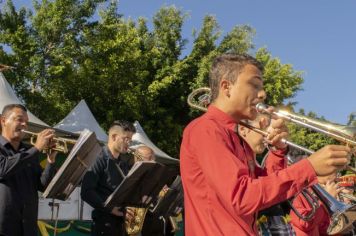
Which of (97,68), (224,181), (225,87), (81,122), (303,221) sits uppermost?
(97,68)

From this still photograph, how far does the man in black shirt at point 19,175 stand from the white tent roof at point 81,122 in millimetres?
7574

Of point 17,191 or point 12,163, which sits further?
point 17,191

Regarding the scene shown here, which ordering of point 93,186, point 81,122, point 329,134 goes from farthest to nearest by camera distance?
1. point 81,122
2. point 93,186
3. point 329,134

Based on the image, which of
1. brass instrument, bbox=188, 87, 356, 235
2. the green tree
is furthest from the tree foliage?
brass instrument, bbox=188, 87, 356, 235

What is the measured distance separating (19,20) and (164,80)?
24.7ft

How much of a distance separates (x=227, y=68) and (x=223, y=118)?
12.4 inches

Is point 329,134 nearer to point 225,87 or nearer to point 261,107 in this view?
point 261,107

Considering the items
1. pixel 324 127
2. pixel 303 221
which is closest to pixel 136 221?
pixel 303 221

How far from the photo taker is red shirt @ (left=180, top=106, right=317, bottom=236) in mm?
2326

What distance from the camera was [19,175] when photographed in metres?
5.17

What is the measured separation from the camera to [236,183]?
7.64 ft

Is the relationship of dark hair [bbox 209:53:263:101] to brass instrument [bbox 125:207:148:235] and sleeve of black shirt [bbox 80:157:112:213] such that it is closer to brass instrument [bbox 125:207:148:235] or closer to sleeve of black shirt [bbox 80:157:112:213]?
sleeve of black shirt [bbox 80:157:112:213]

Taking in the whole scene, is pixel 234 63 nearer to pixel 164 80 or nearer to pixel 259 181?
pixel 259 181

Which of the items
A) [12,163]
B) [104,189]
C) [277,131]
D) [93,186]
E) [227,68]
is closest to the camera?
[227,68]
